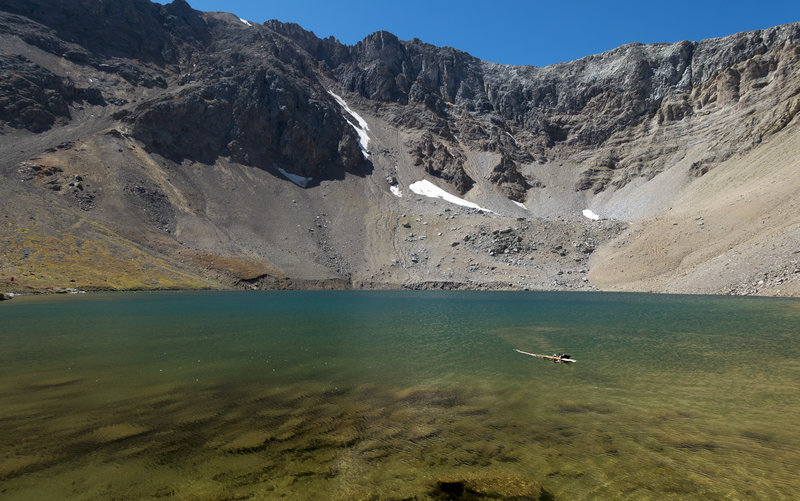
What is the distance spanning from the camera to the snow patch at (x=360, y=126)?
140m

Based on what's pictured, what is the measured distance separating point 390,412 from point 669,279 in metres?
68.8

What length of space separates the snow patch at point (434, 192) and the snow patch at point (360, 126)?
21.8m

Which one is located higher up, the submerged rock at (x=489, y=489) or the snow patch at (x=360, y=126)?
the snow patch at (x=360, y=126)

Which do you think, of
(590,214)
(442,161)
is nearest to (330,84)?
(442,161)

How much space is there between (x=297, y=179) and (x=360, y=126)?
40.3 m

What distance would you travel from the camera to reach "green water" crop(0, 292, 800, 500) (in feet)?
26.9

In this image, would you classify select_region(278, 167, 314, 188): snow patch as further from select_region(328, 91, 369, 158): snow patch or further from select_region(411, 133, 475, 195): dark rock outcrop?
select_region(411, 133, 475, 195): dark rock outcrop

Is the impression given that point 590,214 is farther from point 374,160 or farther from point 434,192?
point 374,160

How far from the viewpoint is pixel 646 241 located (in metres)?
78.2

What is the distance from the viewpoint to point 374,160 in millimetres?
134500

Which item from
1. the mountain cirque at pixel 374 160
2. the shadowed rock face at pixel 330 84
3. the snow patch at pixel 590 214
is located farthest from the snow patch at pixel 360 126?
the snow patch at pixel 590 214

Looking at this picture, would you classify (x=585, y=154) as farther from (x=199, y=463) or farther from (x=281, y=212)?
(x=199, y=463)

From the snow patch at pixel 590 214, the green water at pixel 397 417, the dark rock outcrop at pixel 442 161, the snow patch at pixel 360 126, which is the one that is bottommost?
the green water at pixel 397 417

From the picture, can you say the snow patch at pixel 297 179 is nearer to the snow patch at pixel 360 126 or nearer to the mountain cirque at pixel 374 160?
the mountain cirque at pixel 374 160
